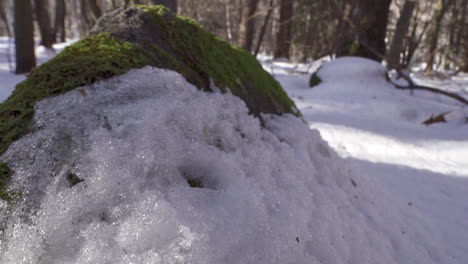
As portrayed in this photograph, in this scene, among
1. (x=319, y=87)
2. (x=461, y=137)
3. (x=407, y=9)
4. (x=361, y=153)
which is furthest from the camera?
(x=407, y=9)

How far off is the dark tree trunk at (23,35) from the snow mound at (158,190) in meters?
7.56

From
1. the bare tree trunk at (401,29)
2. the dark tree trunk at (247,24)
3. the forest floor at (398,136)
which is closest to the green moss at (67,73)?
the forest floor at (398,136)

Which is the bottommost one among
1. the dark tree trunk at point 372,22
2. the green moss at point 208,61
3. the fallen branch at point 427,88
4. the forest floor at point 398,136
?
the forest floor at point 398,136

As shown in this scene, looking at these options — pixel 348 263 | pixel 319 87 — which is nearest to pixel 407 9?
pixel 319 87

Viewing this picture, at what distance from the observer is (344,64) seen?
6566 millimetres

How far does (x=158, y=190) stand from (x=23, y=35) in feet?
26.5

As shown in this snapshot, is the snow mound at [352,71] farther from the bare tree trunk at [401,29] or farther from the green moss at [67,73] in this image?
the green moss at [67,73]

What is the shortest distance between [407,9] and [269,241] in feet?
30.1

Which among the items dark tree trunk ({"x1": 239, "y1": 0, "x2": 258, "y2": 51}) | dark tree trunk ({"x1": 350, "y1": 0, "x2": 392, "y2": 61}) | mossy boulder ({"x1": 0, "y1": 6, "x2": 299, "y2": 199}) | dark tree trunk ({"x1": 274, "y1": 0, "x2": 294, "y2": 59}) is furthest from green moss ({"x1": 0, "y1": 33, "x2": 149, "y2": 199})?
dark tree trunk ({"x1": 274, "y1": 0, "x2": 294, "y2": 59})

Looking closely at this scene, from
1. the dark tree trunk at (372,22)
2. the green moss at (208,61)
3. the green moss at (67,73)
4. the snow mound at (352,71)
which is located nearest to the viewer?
the green moss at (67,73)

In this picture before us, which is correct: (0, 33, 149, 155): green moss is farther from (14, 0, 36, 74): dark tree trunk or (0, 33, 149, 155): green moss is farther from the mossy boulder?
(14, 0, 36, 74): dark tree trunk

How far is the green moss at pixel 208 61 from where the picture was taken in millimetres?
1549

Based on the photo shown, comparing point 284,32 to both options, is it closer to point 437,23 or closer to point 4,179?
point 437,23

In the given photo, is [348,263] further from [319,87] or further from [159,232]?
[319,87]
